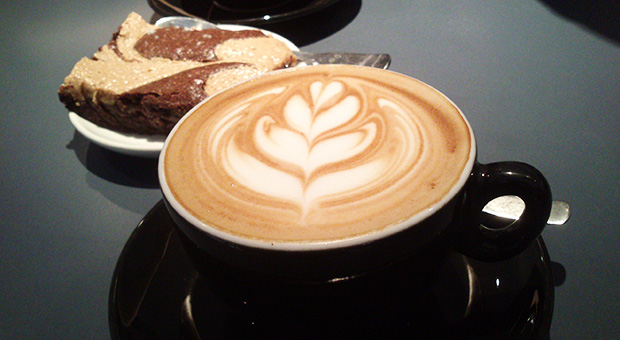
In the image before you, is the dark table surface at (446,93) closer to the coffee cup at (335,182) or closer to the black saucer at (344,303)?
the black saucer at (344,303)

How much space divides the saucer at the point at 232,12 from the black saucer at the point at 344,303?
3.21ft

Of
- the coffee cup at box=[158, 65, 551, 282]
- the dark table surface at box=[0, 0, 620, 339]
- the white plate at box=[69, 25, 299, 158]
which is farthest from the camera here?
the white plate at box=[69, 25, 299, 158]

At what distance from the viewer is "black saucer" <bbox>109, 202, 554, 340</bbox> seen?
1.47ft

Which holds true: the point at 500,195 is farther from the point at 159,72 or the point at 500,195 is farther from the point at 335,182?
the point at 159,72

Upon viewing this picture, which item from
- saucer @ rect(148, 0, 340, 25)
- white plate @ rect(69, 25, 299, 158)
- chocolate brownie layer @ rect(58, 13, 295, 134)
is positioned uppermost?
saucer @ rect(148, 0, 340, 25)

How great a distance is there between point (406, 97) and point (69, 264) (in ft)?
2.29

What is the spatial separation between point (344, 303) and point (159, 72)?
0.91 m

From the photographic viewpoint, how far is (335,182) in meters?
0.46

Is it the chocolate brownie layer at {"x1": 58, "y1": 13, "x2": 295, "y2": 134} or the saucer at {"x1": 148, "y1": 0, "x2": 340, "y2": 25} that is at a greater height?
the saucer at {"x1": 148, "y1": 0, "x2": 340, "y2": 25}

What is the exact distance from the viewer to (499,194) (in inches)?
18.5

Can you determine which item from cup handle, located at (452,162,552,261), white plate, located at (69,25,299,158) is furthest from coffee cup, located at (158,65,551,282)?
white plate, located at (69,25,299,158)

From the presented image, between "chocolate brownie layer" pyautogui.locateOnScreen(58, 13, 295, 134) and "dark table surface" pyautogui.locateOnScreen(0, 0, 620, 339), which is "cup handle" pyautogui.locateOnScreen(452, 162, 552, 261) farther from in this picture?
"chocolate brownie layer" pyautogui.locateOnScreen(58, 13, 295, 134)

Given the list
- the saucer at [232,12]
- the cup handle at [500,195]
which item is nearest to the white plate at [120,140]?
the saucer at [232,12]

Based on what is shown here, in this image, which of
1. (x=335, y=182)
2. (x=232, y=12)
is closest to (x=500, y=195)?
(x=335, y=182)
